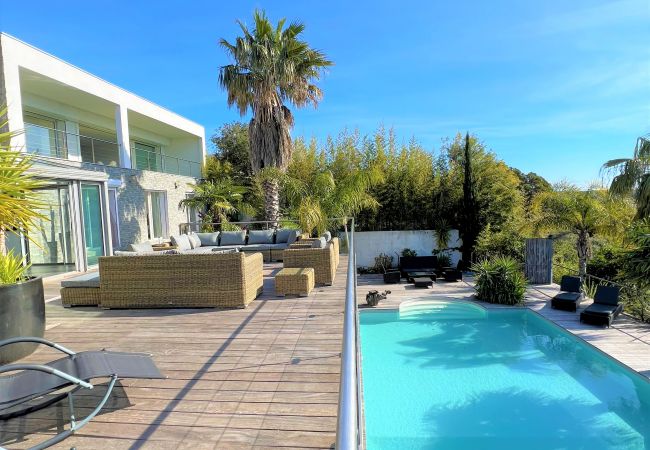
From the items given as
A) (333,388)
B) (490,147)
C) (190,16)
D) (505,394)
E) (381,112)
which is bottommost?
(505,394)

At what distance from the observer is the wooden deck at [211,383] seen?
2184mm

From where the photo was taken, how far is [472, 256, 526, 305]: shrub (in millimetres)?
9414

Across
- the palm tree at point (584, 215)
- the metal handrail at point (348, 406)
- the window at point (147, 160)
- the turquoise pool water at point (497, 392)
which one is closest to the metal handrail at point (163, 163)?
the window at point (147, 160)

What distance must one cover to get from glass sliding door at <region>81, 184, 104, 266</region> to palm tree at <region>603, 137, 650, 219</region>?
1361 cm

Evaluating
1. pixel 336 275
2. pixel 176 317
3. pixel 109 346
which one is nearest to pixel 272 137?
pixel 336 275

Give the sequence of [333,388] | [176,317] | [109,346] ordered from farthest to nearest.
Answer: [176,317] → [109,346] → [333,388]

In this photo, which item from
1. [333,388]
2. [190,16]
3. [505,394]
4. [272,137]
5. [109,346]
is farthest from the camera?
[272,137]

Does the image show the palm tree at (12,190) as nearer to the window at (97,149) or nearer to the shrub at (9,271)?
the shrub at (9,271)

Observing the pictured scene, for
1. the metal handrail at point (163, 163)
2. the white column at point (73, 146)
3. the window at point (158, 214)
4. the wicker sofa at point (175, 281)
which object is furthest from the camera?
the window at point (158, 214)

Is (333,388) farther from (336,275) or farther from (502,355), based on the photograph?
(502,355)

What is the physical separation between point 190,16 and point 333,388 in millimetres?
10098

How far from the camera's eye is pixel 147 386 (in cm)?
282

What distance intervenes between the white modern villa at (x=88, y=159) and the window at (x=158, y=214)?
4cm

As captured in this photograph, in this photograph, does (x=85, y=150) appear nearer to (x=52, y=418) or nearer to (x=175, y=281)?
(x=175, y=281)
